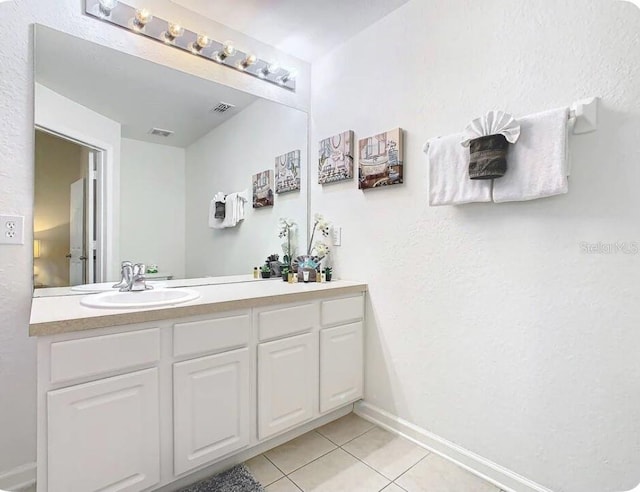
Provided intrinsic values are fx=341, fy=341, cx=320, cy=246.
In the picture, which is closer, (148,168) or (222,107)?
(148,168)

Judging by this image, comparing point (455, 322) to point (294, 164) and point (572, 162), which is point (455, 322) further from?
point (294, 164)

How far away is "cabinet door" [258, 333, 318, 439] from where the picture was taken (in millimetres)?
1654

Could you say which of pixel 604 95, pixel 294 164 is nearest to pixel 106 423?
pixel 294 164

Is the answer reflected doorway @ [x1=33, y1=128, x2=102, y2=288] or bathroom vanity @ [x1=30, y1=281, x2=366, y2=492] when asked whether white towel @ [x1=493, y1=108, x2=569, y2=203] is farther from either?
reflected doorway @ [x1=33, y1=128, x2=102, y2=288]

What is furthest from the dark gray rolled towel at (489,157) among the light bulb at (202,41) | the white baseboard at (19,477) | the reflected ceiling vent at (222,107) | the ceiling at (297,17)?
the white baseboard at (19,477)

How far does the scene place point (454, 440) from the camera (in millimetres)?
1704

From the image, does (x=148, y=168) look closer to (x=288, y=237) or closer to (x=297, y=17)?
(x=288, y=237)

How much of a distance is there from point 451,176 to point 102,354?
1609 millimetres

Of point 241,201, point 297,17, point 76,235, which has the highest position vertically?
point 297,17

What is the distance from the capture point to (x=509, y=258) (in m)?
1.51

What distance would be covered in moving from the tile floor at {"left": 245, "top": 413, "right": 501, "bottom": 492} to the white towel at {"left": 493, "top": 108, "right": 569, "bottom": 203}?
1.30 m

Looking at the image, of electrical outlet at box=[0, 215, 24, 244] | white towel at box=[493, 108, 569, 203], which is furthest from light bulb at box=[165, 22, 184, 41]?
white towel at box=[493, 108, 569, 203]

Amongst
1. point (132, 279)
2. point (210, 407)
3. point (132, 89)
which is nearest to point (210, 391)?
point (210, 407)

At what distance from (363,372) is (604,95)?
1793mm
